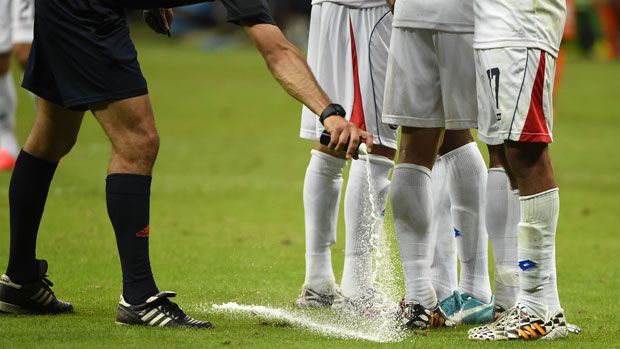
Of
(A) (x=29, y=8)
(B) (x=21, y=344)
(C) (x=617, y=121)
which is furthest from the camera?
(C) (x=617, y=121)

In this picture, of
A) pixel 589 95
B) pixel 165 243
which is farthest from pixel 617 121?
pixel 165 243

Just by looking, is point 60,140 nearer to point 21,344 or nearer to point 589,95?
point 21,344

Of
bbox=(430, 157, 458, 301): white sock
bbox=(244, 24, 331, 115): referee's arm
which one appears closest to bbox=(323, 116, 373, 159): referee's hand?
bbox=(244, 24, 331, 115): referee's arm

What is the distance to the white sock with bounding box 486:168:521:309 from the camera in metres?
5.82

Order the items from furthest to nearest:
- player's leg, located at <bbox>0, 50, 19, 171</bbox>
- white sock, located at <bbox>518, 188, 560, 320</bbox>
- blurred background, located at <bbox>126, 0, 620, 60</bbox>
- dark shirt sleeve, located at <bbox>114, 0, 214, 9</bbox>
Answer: blurred background, located at <bbox>126, 0, 620, 60</bbox>, player's leg, located at <bbox>0, 50, 19, 171</bbox>, dark shirt sleeve, located at <bbox>114, 0, 214, 9</bbox>, white sock, located at <bbox>518, 188, 560, 320</bbox>

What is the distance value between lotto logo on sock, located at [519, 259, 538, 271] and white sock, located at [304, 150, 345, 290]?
4.93 ft

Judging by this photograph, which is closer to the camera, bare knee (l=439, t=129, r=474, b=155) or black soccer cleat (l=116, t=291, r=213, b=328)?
black soccer cleat (l=116, t=291, r=213, b=328)

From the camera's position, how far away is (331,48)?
21.4ft

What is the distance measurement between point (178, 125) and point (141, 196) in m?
11.5

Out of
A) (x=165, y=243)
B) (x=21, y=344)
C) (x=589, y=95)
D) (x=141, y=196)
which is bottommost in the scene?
(x=589, y=95)

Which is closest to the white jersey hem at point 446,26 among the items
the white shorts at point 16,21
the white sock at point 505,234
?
the white sock at point 505,234

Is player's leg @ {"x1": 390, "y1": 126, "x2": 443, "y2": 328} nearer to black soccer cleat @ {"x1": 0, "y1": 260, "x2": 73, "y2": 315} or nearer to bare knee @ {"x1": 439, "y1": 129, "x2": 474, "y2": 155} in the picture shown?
bare knee @ {"x1": 439, "y1": 129, "x2": 474, "y2": 155}

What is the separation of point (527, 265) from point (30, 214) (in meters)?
2.43

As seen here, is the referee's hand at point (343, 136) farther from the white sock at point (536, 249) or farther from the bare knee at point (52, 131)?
the bare knee at point (52, 131)
